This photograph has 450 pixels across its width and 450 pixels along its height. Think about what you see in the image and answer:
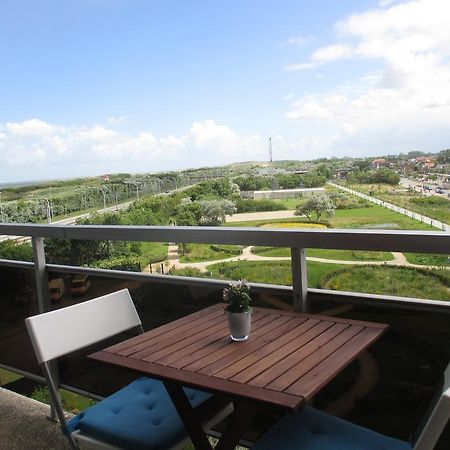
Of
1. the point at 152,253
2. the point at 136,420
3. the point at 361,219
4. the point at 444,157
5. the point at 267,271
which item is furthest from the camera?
Answer: the point at 444,157

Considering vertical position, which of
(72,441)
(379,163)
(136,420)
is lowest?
(72,441)

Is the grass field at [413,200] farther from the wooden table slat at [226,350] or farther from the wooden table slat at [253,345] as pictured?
the wooden table slat at [226,350]

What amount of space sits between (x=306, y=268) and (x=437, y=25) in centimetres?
400

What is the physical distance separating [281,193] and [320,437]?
258cm

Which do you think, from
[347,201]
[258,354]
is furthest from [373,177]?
[258,354]

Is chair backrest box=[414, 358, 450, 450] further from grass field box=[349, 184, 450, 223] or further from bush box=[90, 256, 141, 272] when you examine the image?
bush box=[90, 256, 141, 272]

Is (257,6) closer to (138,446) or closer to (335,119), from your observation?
(335,119)

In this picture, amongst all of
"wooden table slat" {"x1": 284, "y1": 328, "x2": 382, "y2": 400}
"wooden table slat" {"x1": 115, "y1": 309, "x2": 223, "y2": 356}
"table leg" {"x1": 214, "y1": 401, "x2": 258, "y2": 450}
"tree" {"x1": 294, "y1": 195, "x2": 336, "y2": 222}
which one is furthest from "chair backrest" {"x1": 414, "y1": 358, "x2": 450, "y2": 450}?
"tree" {"x1": 294, "y1": 195, "x2": 336, "y2": 222}

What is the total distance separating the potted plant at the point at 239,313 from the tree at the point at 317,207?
1.22 m

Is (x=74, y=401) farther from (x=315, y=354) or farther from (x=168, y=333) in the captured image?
(x=315, y=354)

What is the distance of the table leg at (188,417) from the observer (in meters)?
1.74

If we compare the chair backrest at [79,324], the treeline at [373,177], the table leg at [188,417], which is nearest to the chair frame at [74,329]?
the chair backrest at [79,324]

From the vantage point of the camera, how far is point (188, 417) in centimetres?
177

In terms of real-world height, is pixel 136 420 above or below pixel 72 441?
above
